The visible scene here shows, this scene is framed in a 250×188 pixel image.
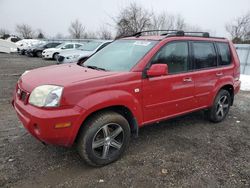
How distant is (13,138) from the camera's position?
4.16 metres

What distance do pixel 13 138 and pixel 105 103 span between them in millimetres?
2043

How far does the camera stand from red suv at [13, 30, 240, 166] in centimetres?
291

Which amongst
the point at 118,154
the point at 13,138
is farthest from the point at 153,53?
the point at 13,138

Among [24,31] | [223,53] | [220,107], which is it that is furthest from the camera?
[24,31]

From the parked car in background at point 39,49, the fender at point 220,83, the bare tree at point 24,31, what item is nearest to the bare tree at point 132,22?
the parked car in background at point 39,49

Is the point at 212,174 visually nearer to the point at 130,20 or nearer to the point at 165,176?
the point at 165,176

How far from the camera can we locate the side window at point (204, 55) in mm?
4445

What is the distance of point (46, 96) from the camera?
9.49ft

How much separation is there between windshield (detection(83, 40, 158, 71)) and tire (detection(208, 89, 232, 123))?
209cm

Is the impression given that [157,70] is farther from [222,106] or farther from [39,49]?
[39,49]

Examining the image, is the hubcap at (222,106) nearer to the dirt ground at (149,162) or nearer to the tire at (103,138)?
the dirt ground at (149,162)

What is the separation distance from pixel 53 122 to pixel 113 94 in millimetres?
855

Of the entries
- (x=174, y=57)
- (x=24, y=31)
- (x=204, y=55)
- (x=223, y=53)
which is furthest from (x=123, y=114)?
(x=24, y=31)

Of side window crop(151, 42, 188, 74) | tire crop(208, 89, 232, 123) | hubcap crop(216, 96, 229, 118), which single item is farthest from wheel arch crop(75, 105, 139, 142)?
hubcap crop(216, 96, 229, 118)
